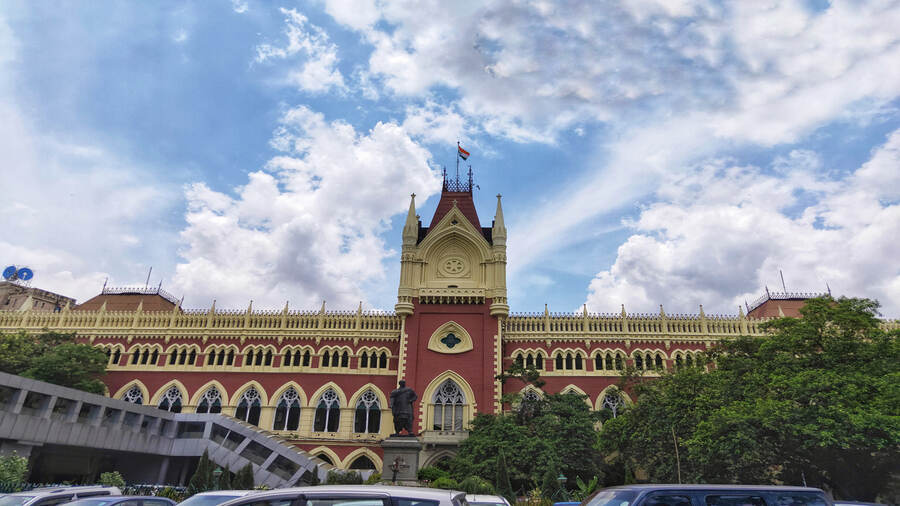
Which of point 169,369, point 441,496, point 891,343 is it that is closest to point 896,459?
point 891,343

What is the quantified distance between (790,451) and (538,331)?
18.5 metres

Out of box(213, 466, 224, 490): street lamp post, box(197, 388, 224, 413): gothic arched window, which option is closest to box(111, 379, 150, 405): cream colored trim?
box(197, 388, 224, 413): gothic arched window

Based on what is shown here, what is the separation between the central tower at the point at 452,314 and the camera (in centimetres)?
3472

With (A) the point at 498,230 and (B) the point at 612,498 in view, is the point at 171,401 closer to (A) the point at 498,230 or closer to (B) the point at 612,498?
(A) the point at 498,230

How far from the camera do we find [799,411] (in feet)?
61.2

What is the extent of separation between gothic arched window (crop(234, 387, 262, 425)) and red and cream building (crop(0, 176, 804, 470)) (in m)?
0.07

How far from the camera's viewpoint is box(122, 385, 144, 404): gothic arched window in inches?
1462

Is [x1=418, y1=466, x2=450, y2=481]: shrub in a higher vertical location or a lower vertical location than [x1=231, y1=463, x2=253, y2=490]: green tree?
higher

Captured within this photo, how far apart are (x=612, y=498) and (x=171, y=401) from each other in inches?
1413

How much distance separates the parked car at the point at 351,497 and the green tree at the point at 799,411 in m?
16.6

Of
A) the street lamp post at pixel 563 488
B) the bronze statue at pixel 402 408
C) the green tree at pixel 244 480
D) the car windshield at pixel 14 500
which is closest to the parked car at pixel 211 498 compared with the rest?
the car windshield at pixel 14 500

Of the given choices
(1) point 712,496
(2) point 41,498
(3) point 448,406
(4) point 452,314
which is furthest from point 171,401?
(1) point 712,496

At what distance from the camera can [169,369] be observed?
3766 centimetres

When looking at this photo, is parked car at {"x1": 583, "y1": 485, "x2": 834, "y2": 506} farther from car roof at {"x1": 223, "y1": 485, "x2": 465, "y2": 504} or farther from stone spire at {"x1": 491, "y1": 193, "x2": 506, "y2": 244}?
stone spire at {"x1": 491, "y1": 193, "x2": 506, "y2": 244}
